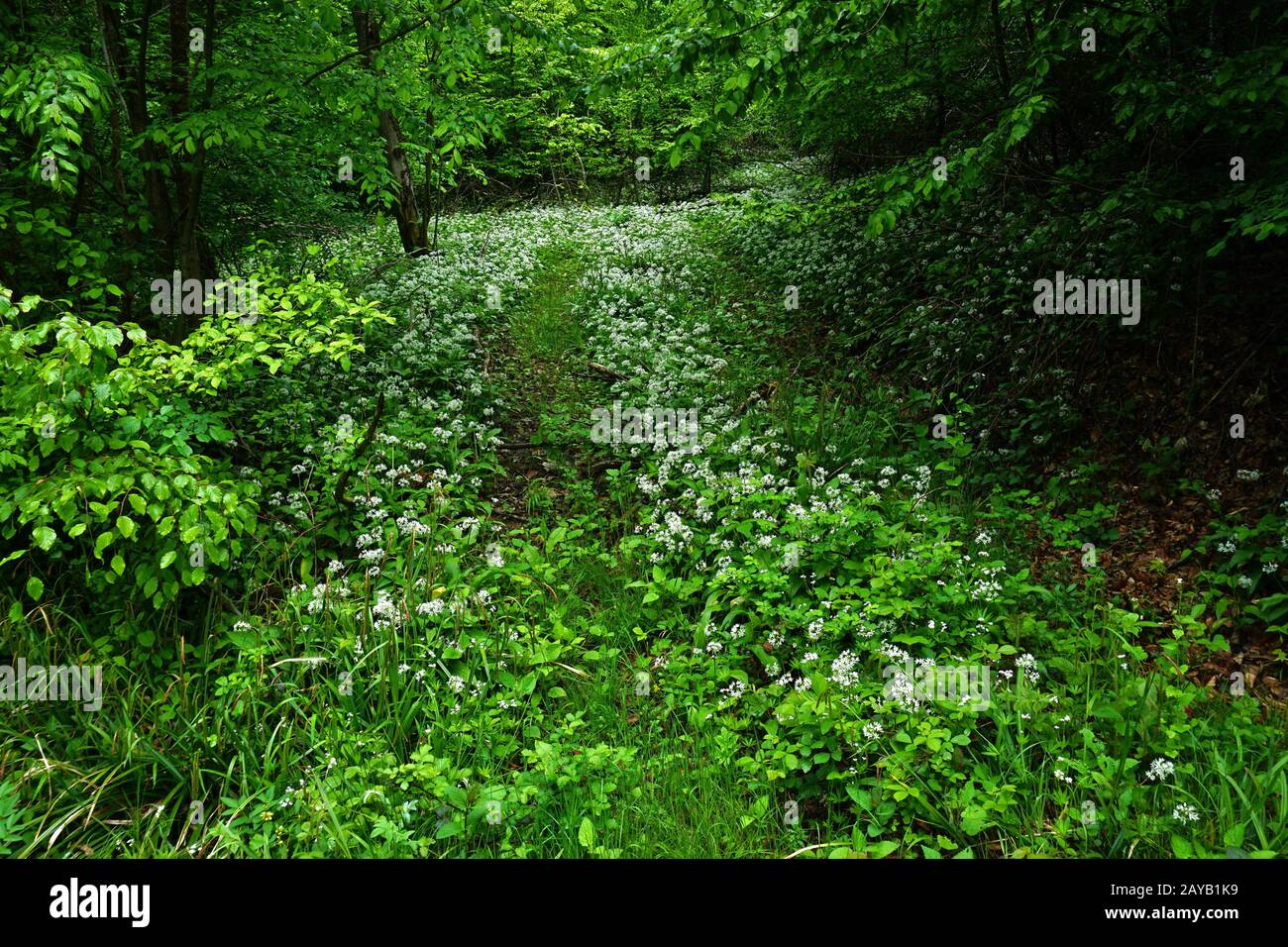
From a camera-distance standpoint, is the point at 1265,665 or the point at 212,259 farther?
the point at 212,259

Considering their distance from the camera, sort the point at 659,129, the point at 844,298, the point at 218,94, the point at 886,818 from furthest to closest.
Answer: the point at 659,129, the point at 844,298, the point at 218,94, the point at 886,818

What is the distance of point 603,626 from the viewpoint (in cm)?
503

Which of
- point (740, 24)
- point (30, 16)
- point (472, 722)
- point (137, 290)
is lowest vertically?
point (472, 722)

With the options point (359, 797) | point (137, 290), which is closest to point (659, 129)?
point (137, 290)

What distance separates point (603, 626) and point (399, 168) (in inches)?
382

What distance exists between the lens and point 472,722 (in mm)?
4000

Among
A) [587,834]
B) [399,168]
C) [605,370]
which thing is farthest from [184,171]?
[587,834]

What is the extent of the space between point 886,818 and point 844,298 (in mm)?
7973

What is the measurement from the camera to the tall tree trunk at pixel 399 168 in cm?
1070

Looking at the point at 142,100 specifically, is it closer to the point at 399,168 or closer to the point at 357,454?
the point at 357,454

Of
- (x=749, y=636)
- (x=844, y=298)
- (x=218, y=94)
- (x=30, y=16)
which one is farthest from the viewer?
(x=844, y=298)

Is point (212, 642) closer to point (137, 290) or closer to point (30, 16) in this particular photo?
point (137, 290)

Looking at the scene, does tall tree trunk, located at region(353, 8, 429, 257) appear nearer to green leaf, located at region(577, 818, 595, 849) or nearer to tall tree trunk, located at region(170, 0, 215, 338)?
tall tree trunk, located at region(170, 0, 215, 338)

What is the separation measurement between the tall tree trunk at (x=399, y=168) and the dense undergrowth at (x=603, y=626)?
5.52 metres
